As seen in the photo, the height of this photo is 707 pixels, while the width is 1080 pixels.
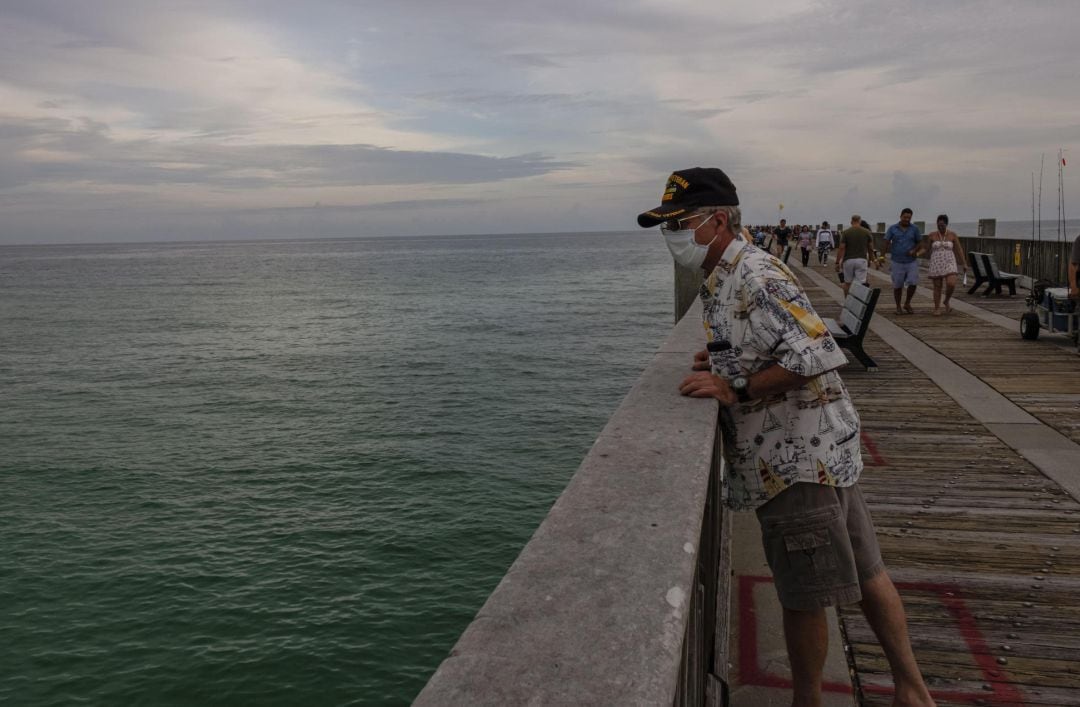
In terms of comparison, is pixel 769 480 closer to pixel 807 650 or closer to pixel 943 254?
pixel 807 650

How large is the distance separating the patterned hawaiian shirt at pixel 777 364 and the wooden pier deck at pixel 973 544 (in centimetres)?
119

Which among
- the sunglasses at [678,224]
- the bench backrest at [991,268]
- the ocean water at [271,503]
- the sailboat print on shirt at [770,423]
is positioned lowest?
the ocean water at [271,503]

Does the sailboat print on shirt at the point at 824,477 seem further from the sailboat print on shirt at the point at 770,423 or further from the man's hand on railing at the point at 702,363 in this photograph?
the man's hand on railing at the point at 702,363

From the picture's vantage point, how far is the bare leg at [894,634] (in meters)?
2.65

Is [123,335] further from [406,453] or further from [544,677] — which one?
[544,677]

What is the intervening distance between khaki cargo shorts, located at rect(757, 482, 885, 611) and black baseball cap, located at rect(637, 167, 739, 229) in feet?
3.14

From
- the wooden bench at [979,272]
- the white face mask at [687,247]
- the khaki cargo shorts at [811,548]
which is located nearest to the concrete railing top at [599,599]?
the khaki cargo shorts at [811,548]

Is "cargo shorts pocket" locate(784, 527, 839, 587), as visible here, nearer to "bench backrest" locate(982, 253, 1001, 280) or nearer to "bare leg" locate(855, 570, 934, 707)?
"bare leg" locate(855, 570, 934, 707)

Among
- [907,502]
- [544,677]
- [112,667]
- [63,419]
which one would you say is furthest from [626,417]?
[63,419]

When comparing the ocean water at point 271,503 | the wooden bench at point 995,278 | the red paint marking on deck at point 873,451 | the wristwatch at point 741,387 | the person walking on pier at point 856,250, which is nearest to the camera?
the wristwatch at point 741,387

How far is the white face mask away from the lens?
272 cm

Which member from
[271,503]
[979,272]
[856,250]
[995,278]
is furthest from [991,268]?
[271,503]

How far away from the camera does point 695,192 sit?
2688 mm

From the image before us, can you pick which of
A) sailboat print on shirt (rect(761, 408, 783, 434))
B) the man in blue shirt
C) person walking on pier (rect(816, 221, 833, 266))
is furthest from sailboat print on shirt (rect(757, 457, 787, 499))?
person walking on pier (rect(816, 221, 833, 266))
